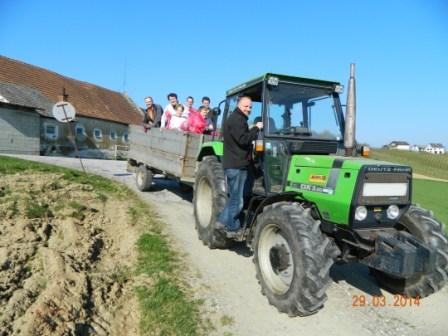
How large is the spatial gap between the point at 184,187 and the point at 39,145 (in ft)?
52.7

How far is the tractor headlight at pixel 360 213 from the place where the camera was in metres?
3.73

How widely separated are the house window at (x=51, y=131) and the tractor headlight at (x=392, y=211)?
2328 cm

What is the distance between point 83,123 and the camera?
27.3m

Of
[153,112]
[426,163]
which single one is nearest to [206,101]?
[153,112]

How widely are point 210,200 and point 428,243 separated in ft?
10.6

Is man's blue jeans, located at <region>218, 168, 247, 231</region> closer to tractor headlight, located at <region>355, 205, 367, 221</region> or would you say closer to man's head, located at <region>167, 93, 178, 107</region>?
tractor headlight, located at <region>355, 205, 367, 221</region>

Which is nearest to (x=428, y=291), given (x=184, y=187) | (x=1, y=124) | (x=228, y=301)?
(x=228, y=301)

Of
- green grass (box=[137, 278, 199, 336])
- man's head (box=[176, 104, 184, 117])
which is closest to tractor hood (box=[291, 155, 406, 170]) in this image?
green grass (box=[137, 278, 199, 336])

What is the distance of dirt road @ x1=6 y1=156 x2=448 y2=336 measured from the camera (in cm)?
369

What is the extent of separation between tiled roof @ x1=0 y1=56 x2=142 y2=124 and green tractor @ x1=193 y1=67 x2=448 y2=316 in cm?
2469

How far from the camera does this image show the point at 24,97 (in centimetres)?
2250

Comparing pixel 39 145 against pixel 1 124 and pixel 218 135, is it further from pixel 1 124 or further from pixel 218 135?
pixel 218 135

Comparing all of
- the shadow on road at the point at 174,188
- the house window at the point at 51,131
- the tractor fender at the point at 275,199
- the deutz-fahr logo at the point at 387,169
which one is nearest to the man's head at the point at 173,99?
the shadow on road at the point at 174,188
